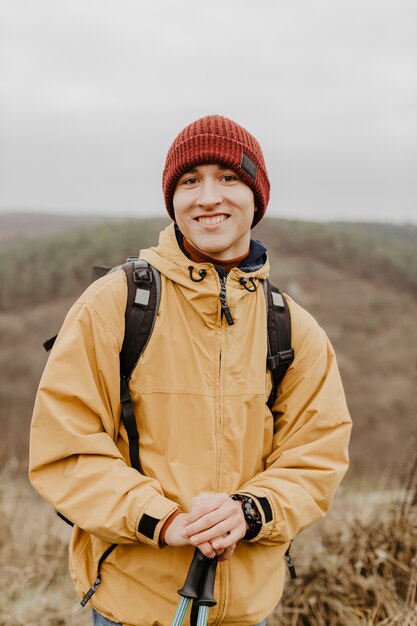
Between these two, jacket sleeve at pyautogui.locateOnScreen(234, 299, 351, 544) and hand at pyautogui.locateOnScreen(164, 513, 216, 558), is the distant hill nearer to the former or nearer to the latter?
jacket sleeve at pyautogui.locateOnScreen(234, 299, 351, 544)

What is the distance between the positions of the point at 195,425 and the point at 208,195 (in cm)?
73

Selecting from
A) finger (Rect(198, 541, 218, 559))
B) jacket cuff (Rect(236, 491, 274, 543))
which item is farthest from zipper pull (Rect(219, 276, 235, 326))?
finger (Rect(198, 541, 218, 559))

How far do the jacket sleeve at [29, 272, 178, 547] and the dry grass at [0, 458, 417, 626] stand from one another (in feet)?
5.32

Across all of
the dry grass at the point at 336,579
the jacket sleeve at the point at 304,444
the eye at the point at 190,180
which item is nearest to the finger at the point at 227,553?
the jacket sleeve at the point at 304,444

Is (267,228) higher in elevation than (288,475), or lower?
lower

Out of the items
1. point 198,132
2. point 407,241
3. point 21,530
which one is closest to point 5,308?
point 407,241

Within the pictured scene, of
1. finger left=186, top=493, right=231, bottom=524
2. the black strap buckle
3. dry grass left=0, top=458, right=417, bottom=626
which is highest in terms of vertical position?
the black strap buckle

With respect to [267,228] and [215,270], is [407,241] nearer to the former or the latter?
[267,228]

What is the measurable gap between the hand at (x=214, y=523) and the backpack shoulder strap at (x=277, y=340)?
1.51 feet

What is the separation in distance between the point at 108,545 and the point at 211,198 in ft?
3.73

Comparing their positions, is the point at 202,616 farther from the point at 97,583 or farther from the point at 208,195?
the point at 208,195

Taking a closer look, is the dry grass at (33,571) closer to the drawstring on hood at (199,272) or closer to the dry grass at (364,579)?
the dry grass at (364,579)

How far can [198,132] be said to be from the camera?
2070 millimetres

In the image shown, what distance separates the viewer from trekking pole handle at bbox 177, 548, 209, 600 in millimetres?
1717
